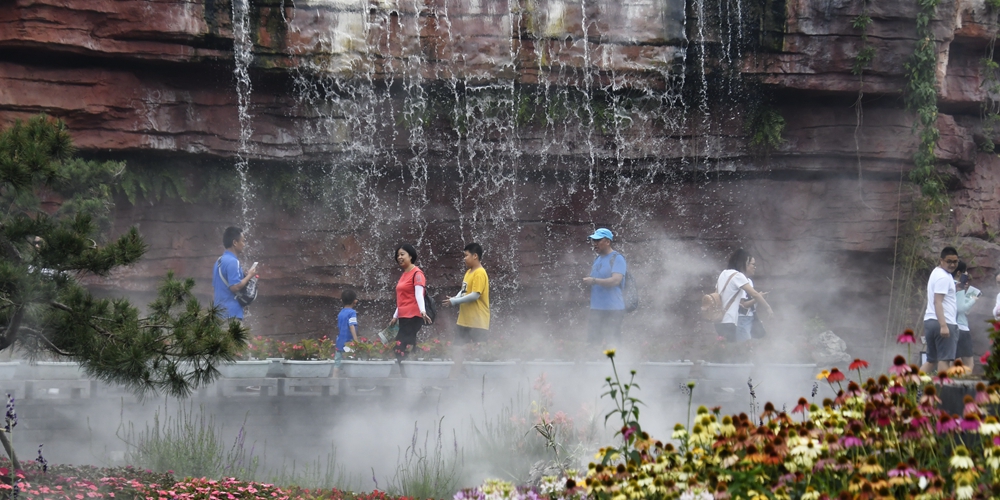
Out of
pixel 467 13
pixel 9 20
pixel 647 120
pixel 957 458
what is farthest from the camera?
pixel 647 120

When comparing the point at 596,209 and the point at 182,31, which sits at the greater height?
the point at 182,31

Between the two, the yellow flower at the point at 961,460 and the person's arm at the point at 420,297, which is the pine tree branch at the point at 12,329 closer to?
the yellow flower at the point at 961,460

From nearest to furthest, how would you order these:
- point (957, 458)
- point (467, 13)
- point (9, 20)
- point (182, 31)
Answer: point (957, 458), point (9, 20), point (182, 31), point (467, 13)

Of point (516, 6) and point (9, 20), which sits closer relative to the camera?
point (9, 20)

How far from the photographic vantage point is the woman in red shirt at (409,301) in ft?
29.0

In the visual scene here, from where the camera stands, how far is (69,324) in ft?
15.5

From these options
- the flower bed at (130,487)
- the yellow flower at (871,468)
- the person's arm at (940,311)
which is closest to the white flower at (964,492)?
the yellow flower at (871,468)

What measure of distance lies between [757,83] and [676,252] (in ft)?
9.15

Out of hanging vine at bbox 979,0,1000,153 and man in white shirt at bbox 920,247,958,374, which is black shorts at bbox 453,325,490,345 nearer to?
man in white shirt at bbox 920,247,958,374

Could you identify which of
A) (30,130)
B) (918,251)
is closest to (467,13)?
(918,251)

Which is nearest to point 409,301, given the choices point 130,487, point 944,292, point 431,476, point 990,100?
point 431,476

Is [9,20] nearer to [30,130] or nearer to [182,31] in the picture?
[182,31]

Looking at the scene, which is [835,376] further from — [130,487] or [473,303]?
[473,303]

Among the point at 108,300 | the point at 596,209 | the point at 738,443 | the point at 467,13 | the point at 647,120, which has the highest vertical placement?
the point at 467,13
